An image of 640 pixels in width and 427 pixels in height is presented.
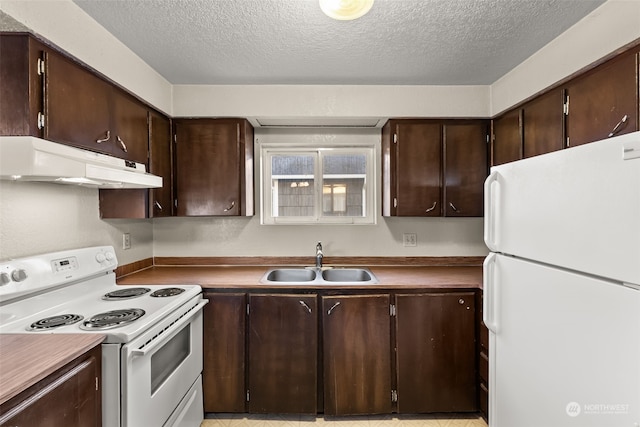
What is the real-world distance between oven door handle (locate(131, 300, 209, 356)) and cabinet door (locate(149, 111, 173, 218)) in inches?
28.3

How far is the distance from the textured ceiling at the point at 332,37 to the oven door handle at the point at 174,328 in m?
1.57

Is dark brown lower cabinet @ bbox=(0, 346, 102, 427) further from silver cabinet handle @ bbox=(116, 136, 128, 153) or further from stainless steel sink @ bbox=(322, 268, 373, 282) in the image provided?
stainless steel sink @ bbox=(322, 268, 373, 282)

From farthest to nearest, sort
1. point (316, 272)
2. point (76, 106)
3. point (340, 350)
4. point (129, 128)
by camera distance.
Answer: point (316, 272), point (340, 350), point (129, 128), point (76, 106)

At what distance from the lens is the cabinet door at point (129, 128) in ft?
5.39

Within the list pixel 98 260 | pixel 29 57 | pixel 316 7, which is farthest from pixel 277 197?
pixel 29 57

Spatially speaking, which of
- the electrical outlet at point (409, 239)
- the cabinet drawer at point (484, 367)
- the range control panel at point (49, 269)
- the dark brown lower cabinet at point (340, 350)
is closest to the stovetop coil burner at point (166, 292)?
the dark brown lower cabinet at point (340, 350)

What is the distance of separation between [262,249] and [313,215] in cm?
54

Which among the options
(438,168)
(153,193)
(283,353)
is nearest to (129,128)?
(153,193)

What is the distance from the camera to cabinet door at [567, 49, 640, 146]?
122cm

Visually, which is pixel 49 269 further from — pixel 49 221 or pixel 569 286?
pixel 569 286

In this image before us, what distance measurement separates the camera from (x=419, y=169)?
2232 mm

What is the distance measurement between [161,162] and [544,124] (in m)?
2.51

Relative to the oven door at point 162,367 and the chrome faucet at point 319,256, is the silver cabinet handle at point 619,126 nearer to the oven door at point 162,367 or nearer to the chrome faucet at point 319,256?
the chrome faucet at point 319,256

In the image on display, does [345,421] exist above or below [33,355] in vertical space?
below
